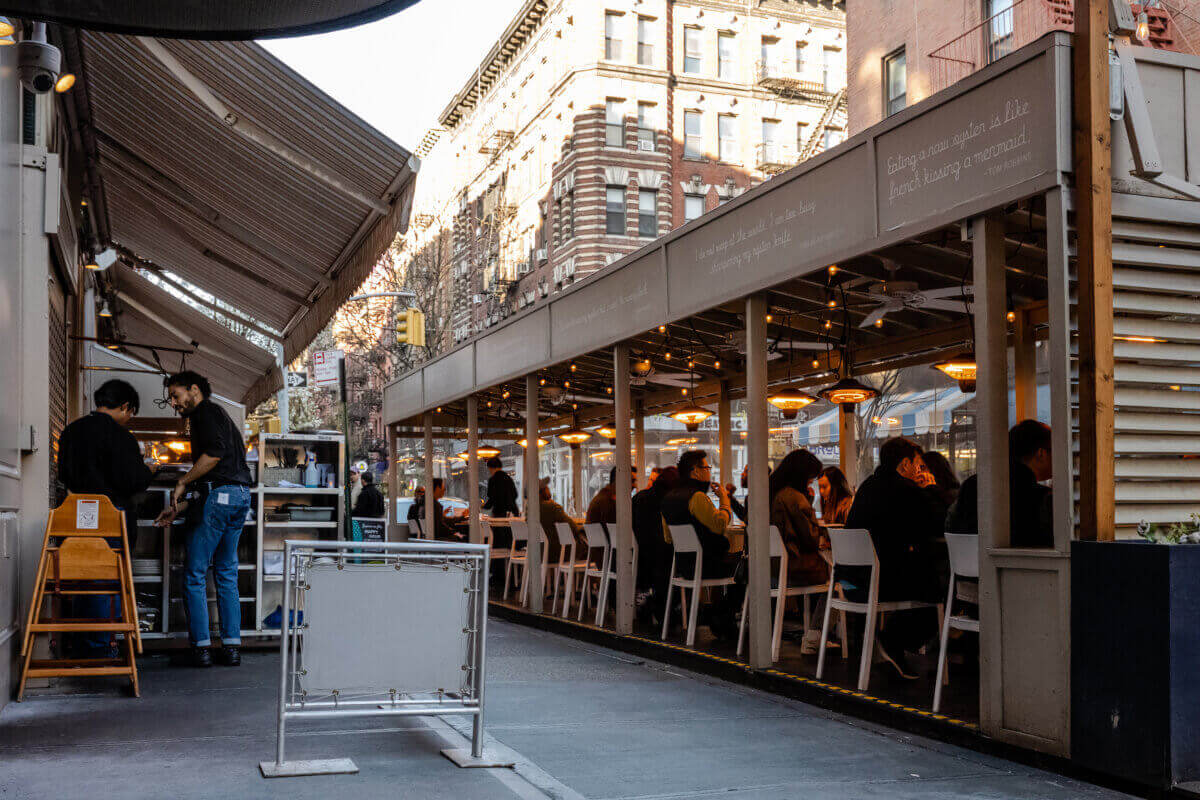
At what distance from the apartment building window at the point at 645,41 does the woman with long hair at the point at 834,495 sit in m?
33.6

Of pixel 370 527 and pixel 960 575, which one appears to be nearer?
pixel 960 575

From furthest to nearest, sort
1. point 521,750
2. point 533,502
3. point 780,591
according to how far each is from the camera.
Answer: point 533,502 < point 780,591 < point 521,750

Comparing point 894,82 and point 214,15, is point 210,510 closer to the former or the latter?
point 214,15

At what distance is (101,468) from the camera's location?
27.4 ft

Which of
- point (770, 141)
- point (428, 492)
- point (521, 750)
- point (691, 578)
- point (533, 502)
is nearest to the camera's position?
point (521, 750)

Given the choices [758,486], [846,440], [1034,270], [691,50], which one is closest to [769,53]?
[691,50]

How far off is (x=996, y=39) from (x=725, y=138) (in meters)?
23.5

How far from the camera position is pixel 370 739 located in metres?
6.22

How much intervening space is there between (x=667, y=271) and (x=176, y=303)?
27.3 ft

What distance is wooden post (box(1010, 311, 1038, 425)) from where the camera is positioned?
34.6ft

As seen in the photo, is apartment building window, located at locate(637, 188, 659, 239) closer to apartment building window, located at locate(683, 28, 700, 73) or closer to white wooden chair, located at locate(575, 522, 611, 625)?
apartment building window, located at locate(683, 28, 700, 73)

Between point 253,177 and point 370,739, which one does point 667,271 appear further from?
point 370,739

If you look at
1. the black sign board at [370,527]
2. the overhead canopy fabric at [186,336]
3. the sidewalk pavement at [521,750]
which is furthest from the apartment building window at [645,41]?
the sidewalk pavement at [521,750]

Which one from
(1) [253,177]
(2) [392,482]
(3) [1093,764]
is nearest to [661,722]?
(3) [1093,764]
